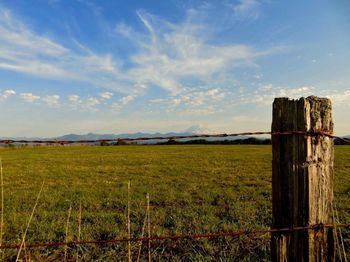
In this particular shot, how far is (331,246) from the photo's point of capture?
2.47 meters

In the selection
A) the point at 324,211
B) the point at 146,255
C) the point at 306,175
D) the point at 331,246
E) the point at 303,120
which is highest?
the point at 303,120

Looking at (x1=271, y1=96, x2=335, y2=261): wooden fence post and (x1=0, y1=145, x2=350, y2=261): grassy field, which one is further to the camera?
(x1=0, y1=145, x2=350, y2=261): grassy field

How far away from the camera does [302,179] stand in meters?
2.37

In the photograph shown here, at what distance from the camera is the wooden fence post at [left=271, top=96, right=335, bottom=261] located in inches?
93.3

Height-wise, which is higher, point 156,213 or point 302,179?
point 302,179

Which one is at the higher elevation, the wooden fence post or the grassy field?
the wooden fence post

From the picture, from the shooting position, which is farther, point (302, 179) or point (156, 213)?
point (156, 213)

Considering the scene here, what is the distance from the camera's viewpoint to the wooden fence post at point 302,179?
2369mm

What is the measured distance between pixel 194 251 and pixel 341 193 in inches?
296

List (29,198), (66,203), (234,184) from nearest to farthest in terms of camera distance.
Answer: (66,203) < (29,198) < (234,184)

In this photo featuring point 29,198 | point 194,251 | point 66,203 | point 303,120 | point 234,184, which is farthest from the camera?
point 234,184

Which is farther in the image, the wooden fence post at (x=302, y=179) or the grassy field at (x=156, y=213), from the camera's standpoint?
the grassy field at (x=156, y=213)

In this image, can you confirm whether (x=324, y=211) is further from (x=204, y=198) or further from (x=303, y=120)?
(x=204, y=198)

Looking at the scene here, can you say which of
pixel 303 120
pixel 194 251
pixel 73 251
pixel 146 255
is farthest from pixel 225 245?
pixel 303 120
